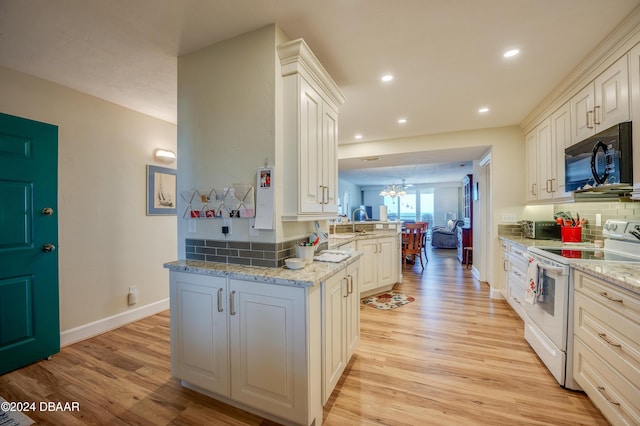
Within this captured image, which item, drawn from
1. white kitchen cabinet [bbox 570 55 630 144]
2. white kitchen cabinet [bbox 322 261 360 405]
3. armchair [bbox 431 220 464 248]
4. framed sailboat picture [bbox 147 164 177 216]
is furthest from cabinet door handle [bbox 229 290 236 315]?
armchair [bbox 431 220 464 248]

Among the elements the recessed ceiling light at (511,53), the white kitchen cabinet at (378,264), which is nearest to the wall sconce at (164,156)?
the white kitchen cabinet at (378,264)

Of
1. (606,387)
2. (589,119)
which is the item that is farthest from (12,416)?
(589,119)

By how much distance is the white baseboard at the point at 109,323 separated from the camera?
246cm

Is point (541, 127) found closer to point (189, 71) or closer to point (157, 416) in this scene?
point (189, 71)

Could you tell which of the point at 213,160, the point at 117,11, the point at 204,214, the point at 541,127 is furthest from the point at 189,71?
the point at 541,127

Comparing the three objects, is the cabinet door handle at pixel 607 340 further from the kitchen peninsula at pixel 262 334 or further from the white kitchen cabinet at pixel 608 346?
the kitchen peninsula at pixel 262 334

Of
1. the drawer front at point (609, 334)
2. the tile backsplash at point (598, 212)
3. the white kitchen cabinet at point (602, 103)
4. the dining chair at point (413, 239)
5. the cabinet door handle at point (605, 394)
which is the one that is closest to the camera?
the drawer front at point (609, 334)

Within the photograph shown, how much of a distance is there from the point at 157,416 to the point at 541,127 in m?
4.59

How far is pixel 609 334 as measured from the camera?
1.48 metres

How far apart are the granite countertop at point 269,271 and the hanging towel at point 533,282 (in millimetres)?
1653

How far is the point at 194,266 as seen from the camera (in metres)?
1.72

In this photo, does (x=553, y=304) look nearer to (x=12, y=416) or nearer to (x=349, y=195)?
(x=12, y=416)

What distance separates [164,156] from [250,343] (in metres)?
2.78

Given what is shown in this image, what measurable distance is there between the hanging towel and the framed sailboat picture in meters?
4.04
